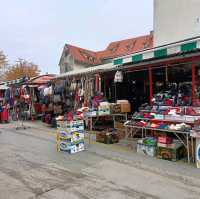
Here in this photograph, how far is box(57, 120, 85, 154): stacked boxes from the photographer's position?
213 inches

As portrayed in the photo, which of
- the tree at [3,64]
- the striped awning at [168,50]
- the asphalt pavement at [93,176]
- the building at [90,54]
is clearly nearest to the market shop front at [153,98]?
the striped awning at [168,50]

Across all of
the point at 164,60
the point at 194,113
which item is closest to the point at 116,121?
the point at 164,60

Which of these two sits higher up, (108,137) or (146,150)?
(108,137)

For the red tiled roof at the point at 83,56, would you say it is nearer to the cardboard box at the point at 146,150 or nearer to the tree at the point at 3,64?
the tree at the point at 3,64

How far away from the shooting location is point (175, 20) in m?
9.37

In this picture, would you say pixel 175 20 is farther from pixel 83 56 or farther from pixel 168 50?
pixel 83 56

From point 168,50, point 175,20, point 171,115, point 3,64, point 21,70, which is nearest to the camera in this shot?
point 171,115

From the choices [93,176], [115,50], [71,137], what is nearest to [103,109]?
[71,137]

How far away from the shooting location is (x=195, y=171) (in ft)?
13.3

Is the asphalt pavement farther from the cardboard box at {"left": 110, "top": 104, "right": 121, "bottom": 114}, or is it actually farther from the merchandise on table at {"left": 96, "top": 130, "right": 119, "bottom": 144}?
the cardboard box at {"left": 110, "top": 104, "right": 121, "bottom": 114}

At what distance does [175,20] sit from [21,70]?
30.8m

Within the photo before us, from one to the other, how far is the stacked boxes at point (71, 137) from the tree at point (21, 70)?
3056cm

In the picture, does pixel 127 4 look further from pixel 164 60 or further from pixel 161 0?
pixel 164 60

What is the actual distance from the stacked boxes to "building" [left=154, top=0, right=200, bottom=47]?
6221 millimetres
